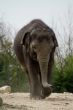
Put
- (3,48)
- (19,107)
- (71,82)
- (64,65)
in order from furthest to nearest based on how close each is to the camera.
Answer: (3,48) → (64,65) → (71,82) → (19,107)

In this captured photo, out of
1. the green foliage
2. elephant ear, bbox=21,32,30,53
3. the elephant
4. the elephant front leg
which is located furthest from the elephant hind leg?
the green foliage

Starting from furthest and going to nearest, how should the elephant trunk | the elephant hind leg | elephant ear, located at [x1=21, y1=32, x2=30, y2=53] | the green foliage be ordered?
the green foliage → the elephant hind leg → elephant ear, located at [x1=21, y1=32, x2=30, y2=53] → the elephant trunk

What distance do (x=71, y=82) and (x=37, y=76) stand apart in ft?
44.3

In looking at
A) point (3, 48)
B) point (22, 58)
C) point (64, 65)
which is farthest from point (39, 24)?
point (3, 48)

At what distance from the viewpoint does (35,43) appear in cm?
1020

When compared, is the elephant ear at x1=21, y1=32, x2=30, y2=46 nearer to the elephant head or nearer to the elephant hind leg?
the elephant head

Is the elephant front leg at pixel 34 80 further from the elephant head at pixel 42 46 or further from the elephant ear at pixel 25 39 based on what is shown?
the elephant ear at pixel 25 39

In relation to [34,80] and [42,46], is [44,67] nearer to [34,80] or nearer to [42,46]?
[42,46]

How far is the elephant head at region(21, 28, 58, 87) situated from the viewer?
9.95 metres

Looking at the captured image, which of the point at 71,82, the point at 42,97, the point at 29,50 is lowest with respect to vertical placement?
the point at 71,82

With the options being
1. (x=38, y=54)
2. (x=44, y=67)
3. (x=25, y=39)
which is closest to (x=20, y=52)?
(x=25, y=39)

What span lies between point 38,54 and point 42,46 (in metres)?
0.22

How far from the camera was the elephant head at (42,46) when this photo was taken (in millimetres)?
9945

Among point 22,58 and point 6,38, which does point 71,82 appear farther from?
point 22,58
